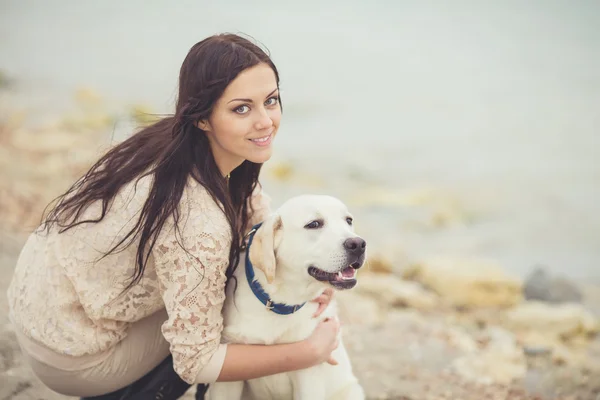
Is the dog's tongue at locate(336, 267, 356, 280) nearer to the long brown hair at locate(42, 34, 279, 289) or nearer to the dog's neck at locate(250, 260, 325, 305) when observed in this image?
the dog's neck at locate(250, 260, 325, 305)

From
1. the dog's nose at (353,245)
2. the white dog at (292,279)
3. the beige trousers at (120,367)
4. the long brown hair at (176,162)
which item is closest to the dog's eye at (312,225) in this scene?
the white dog at (292,279)

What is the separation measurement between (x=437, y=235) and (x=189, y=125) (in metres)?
4.13

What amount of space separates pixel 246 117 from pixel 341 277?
0.63 meters

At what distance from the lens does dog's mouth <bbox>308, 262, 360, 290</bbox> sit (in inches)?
80.6

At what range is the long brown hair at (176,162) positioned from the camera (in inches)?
77.5

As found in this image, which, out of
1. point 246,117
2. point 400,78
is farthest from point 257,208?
point 400,78

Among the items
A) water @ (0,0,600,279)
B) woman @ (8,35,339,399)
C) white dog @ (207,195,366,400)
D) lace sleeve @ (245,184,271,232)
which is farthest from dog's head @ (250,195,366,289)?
water @ (0,0,600,279)

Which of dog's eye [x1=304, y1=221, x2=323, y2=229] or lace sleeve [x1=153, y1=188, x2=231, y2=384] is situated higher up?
dog's eye [x1=304, y1=221, x2=323, y2=229]

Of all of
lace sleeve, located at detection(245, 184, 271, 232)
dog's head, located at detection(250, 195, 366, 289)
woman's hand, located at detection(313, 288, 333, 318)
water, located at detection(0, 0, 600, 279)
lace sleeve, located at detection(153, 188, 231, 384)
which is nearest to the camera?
lace sleeve, located at detection(153, 188, 231, 384)

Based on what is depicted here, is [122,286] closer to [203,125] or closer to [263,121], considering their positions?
[203,125]

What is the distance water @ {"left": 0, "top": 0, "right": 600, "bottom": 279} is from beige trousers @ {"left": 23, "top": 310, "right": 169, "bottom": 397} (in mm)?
3895

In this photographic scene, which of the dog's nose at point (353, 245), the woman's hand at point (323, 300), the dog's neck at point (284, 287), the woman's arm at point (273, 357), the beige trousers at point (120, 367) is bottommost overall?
the beige trousers at point (120, 367)

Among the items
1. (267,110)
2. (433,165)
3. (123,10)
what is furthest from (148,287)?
(123,10)

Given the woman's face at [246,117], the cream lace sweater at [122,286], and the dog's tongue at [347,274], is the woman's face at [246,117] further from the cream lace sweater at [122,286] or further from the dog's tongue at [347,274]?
the dog's tongue at [347,274]
